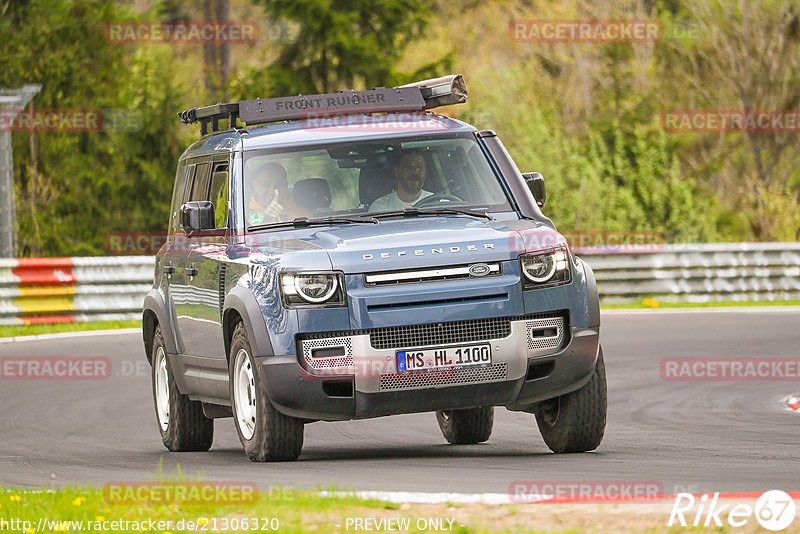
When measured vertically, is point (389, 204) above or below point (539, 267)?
above

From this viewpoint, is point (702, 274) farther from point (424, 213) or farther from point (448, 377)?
point (448, 377)

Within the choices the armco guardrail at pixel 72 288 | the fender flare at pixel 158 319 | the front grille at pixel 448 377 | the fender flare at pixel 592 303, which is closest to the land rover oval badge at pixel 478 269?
the front grille at pixel 448 377

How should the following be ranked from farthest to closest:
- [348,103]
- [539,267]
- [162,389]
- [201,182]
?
[162,389] → [201,182] → [348,103] → [539,267]

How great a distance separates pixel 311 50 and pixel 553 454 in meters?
28.0

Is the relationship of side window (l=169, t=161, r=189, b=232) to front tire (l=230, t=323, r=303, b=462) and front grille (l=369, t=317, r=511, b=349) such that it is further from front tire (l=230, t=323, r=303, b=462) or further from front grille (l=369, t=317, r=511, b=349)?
front grille (l=369, t=317, r=511, b=349)

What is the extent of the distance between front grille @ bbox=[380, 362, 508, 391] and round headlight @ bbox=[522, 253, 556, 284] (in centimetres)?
54

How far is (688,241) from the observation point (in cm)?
3186

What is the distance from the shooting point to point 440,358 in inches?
342

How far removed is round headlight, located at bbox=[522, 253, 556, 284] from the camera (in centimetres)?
888

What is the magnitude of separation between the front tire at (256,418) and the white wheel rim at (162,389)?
2.03 meters

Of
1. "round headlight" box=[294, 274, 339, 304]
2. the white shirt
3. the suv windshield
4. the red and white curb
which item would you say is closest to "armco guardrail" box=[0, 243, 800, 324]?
the red and white curb

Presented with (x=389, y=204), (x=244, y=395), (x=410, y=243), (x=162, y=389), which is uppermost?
(x=389, y=204)

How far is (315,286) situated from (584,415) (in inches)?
74.1

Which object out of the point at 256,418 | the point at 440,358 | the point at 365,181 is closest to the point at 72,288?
the point at 365,181
